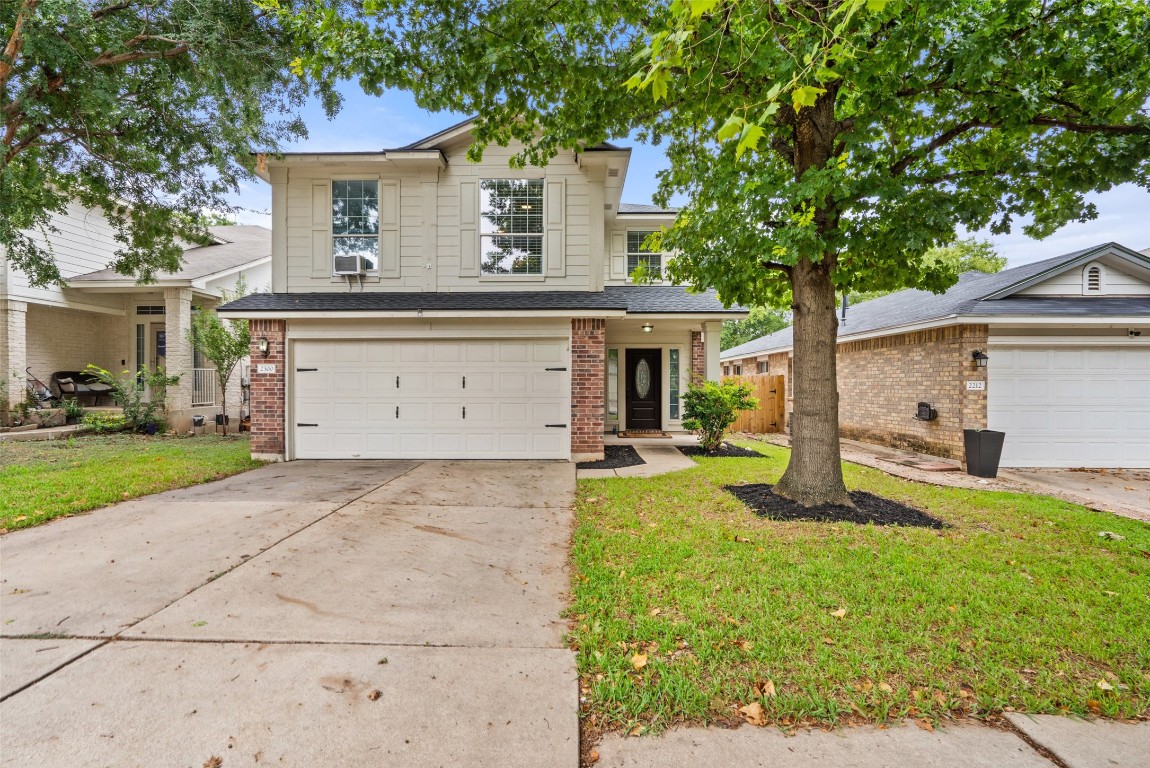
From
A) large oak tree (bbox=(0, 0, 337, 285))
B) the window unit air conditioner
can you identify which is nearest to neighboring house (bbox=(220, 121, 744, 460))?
the window unit air conditioner

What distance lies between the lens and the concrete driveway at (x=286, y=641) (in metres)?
2.02

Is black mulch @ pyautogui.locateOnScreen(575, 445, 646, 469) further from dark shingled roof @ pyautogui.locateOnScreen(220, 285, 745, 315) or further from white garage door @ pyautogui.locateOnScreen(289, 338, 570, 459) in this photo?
dark shingled roof @ pyautogui.locateOnScreen(220, 285, 745, 315)

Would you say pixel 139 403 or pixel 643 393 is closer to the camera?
pixel 139 403

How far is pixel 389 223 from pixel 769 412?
1156 cm

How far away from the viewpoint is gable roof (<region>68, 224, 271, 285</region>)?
11945 mm

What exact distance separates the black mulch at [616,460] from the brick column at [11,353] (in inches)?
521

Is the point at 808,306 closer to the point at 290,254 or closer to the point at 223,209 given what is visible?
the point at 290,254

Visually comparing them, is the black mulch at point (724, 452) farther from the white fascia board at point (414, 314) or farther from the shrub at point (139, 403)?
the shrub at point (139, 403)

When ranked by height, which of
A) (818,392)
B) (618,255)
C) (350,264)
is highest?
(618,255)

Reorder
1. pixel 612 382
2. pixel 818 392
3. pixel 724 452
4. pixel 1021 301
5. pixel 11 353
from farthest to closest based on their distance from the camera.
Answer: pixel 612 382 < pixel 11 353 < pixel 724 452 < pixel 1021 301 < pixel 818 392

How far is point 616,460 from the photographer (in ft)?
28.0

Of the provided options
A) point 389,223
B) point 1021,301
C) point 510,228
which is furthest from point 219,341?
point 1021,301

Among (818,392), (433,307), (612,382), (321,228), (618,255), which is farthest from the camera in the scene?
(618,255)

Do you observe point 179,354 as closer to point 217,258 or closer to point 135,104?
point 217,258
